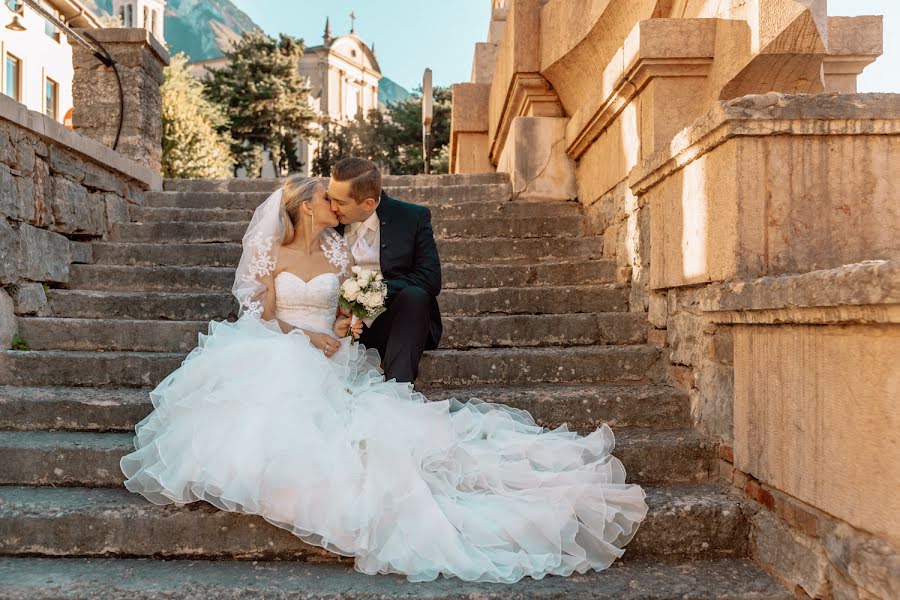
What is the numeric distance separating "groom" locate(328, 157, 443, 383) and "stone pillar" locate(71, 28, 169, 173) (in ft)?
11.2

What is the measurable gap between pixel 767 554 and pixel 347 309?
73.7 inches

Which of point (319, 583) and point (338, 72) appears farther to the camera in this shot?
point (338, 72)

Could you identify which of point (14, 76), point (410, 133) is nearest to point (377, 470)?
point (14, 76)

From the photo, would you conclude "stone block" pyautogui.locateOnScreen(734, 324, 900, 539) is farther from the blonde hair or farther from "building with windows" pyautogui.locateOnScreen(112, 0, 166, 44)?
"building with windows" pyautogui.locateOnScreen(112, 0, 166, 44)

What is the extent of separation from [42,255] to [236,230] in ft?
4.38

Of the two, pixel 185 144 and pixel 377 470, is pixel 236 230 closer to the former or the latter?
pixel 377 470

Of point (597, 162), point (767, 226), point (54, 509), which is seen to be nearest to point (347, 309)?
point (54, 509)

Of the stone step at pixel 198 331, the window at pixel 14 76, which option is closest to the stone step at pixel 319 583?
the stone step at pixel 198 331

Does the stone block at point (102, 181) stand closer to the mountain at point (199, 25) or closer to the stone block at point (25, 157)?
the stone block at point (25, 157)

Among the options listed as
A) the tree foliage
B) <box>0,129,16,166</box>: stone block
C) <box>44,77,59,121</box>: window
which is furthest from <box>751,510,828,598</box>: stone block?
the tree foliage

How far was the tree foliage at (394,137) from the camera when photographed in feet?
84.2

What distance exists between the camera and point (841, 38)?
14.0 ft

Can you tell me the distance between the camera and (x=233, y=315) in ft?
13.1

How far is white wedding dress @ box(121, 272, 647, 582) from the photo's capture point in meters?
2.20
